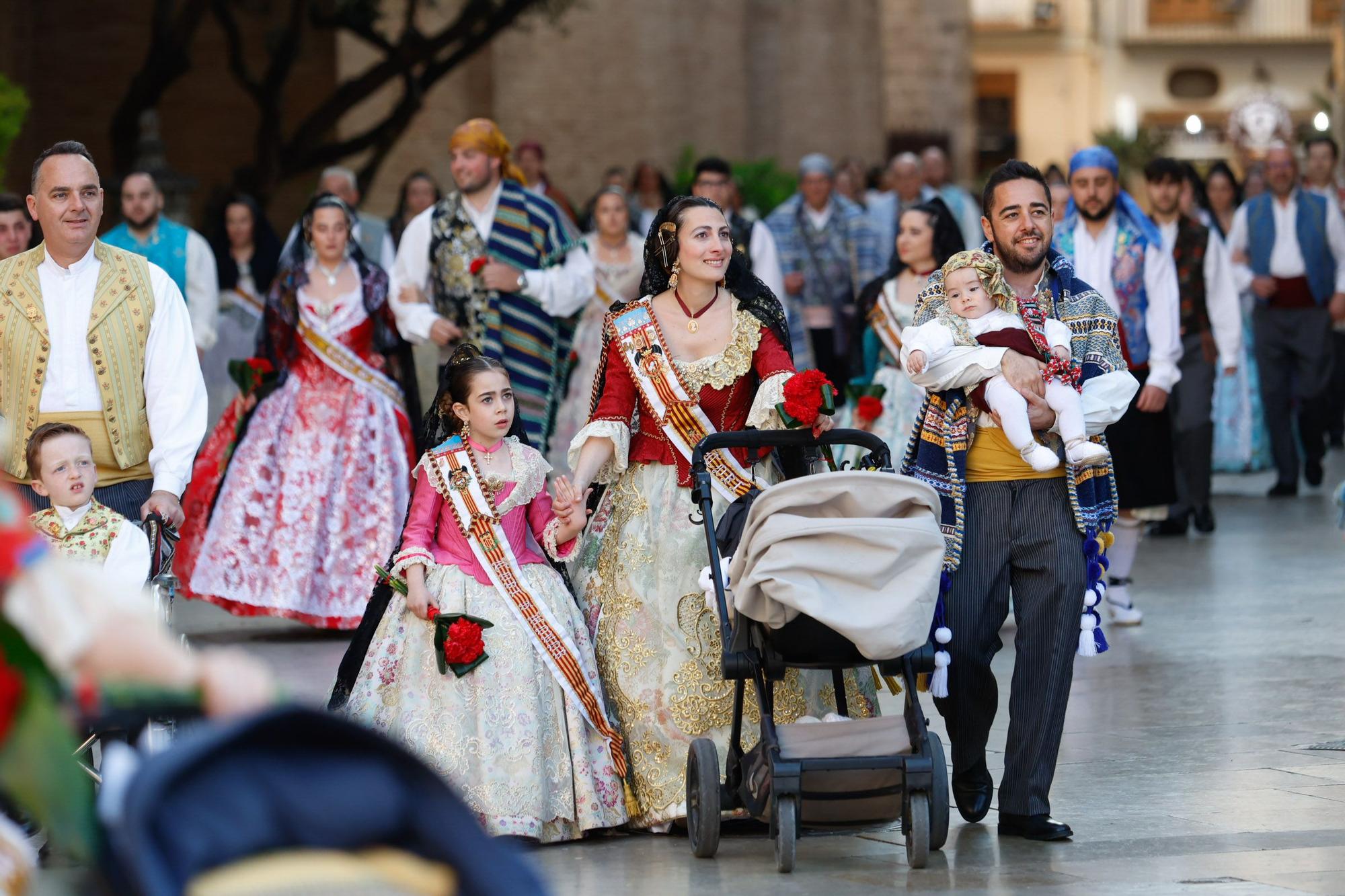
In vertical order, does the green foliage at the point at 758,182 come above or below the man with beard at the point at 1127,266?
above

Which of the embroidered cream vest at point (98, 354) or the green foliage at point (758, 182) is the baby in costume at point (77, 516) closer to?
the embroidered cream vest at point (98, 354)

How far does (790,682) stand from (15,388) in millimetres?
2551

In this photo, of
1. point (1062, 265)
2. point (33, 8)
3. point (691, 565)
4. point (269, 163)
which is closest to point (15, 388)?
point (691, 565)

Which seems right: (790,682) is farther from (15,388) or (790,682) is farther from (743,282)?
(15,388)

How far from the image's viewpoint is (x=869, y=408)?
9.27m

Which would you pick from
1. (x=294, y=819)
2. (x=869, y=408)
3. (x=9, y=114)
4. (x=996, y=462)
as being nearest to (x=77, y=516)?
(x=996, y=462)

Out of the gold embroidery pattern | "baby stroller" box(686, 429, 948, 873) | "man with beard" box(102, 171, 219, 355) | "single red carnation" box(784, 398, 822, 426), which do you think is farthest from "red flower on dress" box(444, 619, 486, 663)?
"man with beard" box(102, 171, 219, 355)

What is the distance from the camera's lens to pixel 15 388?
21.0 ft

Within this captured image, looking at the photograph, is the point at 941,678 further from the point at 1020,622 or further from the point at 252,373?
the point at 252,373

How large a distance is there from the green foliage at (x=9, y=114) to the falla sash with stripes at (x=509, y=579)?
7.30m

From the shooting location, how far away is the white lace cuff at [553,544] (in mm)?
6383

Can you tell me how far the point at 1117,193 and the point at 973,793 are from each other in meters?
4.03

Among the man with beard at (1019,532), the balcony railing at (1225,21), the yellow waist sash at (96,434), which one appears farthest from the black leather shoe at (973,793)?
the balcony railing at (1225,21)

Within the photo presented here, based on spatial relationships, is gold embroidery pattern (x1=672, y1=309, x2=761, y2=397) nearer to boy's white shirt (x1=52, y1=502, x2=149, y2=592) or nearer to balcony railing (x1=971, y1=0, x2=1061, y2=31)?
boy's white shirt (x1=52, y1=502, x2=149, y2=592)
